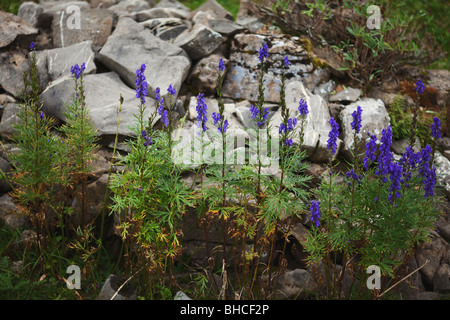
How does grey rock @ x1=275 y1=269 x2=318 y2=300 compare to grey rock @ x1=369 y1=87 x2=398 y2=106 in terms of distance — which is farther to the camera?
grey rock @ x1=369 y1=87 x2=398 y2=106

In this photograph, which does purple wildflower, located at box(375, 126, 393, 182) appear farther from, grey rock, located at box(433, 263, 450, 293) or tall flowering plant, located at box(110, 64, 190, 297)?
grey rock, located at box(433, 263, 450, 293)

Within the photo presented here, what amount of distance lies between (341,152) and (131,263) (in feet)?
9.55

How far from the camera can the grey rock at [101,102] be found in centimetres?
561

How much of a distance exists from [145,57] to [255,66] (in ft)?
5.21

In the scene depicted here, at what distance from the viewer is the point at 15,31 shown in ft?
22.3

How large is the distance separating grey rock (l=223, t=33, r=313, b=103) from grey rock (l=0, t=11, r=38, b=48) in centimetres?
303

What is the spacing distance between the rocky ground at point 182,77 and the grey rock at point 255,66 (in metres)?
0.01

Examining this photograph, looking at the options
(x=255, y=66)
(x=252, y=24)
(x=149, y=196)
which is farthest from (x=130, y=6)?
(x=149, y=196)

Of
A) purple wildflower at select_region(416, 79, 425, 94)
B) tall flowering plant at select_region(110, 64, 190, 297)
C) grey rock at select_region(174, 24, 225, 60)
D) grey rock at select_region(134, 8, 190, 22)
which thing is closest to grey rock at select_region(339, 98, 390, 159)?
purple wildflower at select_region(416, 79, 425, 94)

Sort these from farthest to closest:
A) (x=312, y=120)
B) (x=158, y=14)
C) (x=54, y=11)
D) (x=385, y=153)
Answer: (x=158, y=14)
(x=54, y=11)
(x=312, y=120)
(x=385, y=153)

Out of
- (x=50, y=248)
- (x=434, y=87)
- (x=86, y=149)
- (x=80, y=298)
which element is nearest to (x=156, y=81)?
(x=86, y=149)

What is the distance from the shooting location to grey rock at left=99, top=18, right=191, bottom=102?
616cm

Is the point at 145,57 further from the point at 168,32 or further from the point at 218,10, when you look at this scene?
the point at 218,10
